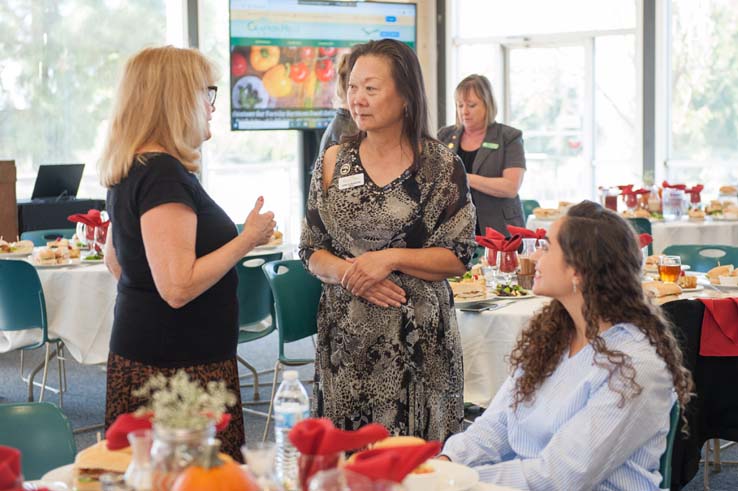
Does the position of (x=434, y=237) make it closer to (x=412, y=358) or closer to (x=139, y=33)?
(x=412, y=358)

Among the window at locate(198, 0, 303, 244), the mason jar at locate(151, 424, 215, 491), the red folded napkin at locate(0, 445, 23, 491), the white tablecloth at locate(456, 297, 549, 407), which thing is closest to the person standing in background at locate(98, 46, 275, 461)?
the red folded napkin at locate(0, 445, 23, 491)

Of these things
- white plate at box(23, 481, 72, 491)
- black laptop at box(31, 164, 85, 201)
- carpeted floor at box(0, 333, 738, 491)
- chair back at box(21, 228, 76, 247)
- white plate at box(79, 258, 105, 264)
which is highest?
black laptop at box(31, 164, 85, 201)

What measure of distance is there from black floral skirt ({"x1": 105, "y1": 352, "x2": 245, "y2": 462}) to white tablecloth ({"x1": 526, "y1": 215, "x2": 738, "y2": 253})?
4.49 metres

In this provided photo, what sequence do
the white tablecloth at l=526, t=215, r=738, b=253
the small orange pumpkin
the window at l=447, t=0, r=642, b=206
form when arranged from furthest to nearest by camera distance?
the window at l=447, t=0, r=642, b=206, the white tablecloth at l=526, t=215, r=738, b=253, the small orange pumpkin

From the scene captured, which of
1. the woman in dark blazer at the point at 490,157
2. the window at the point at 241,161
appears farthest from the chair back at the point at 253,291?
the window at the point at 241,161

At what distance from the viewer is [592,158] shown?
10.2m

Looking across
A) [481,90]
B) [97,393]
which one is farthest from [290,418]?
[97,393]

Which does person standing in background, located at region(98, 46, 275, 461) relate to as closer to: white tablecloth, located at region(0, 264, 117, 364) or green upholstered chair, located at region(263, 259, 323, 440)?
green upholstered chair, located at region(263, 259, 323, 440)

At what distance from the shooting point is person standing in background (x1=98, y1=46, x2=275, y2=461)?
2.44m

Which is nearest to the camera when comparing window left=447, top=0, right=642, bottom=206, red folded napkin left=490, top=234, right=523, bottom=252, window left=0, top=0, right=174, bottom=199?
red folded napkin left=490, top=234, right=523, bottom=252

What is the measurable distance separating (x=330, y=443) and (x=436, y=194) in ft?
4.64

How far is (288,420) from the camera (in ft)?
6.25

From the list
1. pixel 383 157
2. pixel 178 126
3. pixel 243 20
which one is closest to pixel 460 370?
pixel 383 157

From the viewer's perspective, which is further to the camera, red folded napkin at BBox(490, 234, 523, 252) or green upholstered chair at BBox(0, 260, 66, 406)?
green upholstered chair at BBox(0, 260, 66, 406)
